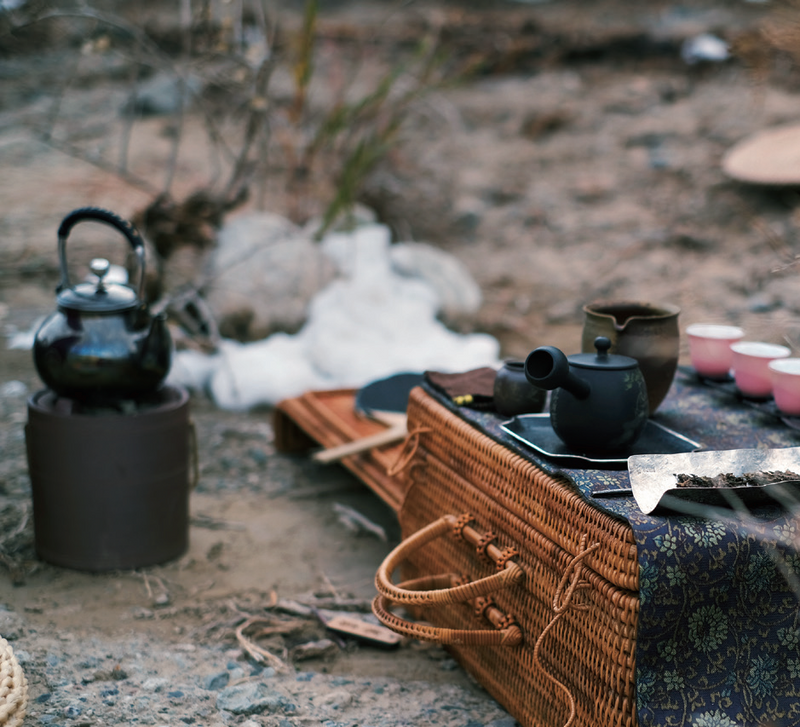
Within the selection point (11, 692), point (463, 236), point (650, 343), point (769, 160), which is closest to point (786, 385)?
point (650, 343)

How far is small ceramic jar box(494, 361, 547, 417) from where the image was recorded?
2000mm

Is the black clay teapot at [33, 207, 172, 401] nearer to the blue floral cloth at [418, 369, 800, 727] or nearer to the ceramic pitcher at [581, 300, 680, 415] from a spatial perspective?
the ceramic pitcher at [581, 300, 680, 415]

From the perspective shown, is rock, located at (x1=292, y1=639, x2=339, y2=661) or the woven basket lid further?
the woven basket lid

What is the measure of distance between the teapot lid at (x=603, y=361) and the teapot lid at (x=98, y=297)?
132 centimetres

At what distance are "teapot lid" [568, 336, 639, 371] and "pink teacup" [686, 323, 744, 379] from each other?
25.0 inches

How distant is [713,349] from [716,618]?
1.00m

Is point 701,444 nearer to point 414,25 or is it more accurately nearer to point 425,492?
point 425,492

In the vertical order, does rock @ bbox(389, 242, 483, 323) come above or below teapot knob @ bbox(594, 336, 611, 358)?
below

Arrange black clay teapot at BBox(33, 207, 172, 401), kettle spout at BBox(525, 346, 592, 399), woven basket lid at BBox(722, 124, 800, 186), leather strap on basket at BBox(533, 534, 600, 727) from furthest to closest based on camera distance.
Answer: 1. woven basket lid at BBox(722, 124, 800, 186)
2. black clay teapot at BBox(33, 207, 172, 401)
3. kettle spout at BBox(525, 346, 592, 399)
4. leather strap on basket at BBox(533, 534, 600, 727)

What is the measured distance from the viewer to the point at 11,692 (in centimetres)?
156

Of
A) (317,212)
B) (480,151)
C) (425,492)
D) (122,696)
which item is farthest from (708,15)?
(122,696)

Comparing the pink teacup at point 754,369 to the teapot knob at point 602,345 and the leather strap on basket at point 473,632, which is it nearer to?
the teapot knob at point 602,345

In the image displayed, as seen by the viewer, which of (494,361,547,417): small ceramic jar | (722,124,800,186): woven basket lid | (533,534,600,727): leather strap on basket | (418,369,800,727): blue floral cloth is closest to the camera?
(418,369,800,727): blue floral cloth

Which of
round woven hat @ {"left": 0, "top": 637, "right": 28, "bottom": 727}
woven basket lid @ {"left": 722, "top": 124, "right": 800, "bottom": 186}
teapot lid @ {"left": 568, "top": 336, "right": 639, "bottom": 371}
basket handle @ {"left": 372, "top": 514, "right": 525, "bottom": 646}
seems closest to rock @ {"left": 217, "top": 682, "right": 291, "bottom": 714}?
basket handle @ {"left": 372, "top": 514, "right": 525, "bottom": 646}
